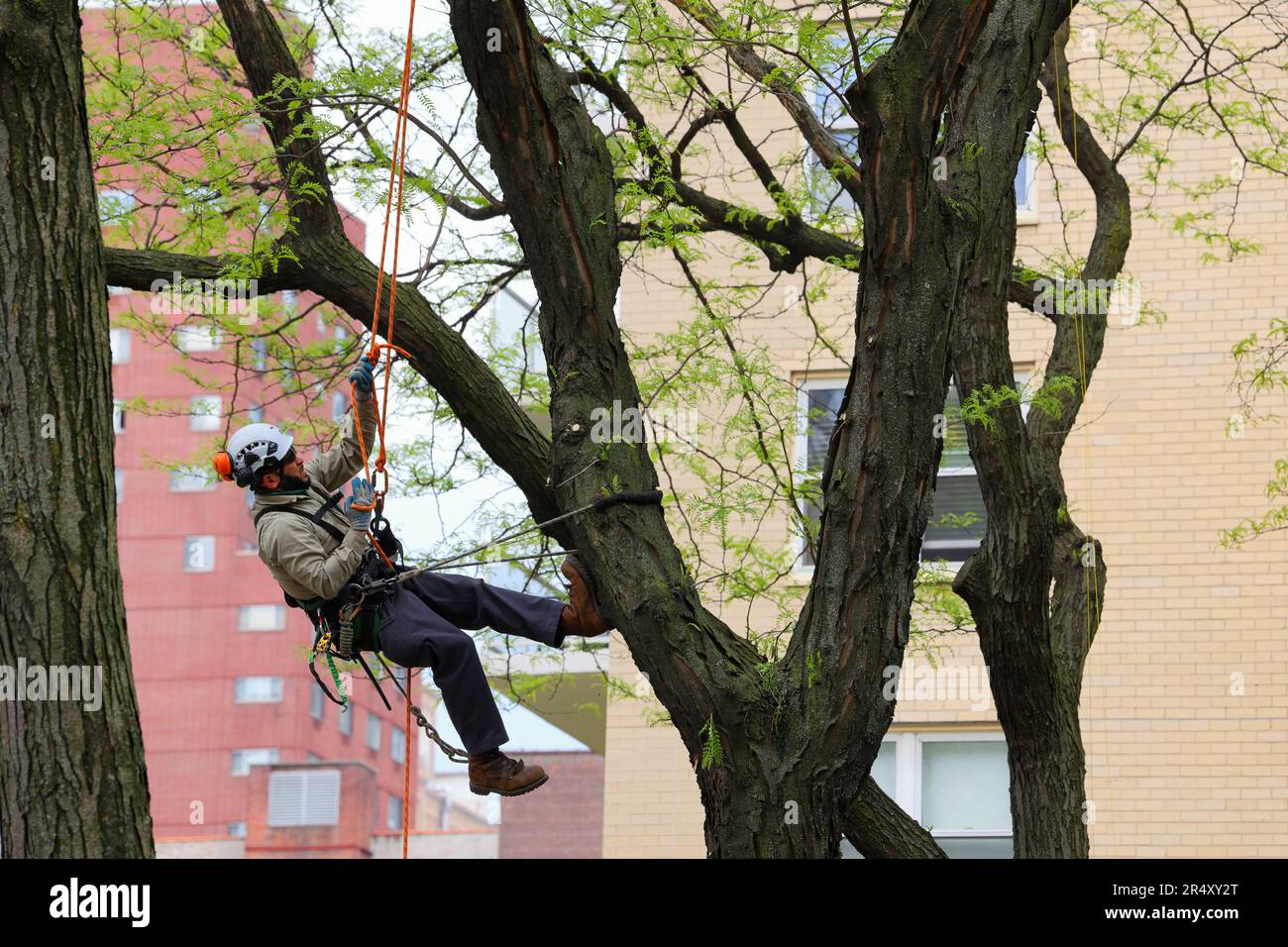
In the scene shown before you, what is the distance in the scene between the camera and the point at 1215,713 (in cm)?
1330

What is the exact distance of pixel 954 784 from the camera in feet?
46.1

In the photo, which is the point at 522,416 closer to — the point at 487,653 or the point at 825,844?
the point at 825,844

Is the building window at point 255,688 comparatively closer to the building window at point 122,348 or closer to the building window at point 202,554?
the building window at point 202,554

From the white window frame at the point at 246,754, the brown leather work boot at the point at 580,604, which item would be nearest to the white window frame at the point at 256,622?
the white window frame at the point at 246,754

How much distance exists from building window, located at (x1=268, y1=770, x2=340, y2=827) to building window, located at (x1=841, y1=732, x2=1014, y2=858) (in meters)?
48.0

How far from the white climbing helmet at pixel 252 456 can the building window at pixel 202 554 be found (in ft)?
184

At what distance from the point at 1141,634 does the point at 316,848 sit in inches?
1934

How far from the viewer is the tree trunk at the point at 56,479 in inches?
186

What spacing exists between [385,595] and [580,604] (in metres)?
1.11

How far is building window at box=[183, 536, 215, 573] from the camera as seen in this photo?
6228cm

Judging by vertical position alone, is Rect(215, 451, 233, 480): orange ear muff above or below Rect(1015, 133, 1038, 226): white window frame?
below

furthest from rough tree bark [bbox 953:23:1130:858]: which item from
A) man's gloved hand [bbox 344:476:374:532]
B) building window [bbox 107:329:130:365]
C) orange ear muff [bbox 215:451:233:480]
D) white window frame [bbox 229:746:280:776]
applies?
white window frame [bbox 229:746:280:776]

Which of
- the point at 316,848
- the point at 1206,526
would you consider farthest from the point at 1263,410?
the point at 316,848

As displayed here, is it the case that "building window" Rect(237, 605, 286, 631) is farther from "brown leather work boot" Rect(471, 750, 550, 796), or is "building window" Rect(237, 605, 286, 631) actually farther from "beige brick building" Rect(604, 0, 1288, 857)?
"brown leather work boot" Rect(471, 750, 550, 796)
